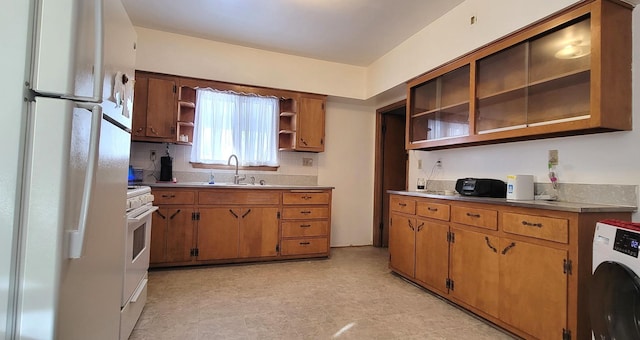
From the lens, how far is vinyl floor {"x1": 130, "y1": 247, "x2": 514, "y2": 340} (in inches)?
81.0

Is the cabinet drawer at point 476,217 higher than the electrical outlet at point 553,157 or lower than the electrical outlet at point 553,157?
lower

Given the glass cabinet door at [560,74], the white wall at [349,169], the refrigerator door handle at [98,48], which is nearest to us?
the refrigerator door handle at [98,48]

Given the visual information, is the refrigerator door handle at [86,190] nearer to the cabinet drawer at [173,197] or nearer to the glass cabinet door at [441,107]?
the cabinet drawer at [173,197]

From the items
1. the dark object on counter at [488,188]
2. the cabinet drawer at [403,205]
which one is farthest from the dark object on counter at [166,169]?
the dark object on counter at [488,188]

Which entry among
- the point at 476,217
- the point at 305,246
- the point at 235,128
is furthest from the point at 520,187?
the point at 235,128

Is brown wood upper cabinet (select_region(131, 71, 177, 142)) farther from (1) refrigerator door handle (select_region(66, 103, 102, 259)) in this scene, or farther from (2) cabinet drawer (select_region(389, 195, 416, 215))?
(1) refrigerator door handle (select_region(66, 103, 102, 259))

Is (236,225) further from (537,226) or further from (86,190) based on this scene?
(537,226)

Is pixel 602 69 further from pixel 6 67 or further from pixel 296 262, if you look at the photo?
pixel 296 262

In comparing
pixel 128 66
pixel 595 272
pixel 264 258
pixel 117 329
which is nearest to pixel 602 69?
pixel 595 272

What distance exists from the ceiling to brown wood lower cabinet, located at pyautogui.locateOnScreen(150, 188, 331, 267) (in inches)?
71.9

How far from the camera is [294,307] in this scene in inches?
96.1

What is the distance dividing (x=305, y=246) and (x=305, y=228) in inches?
8.7

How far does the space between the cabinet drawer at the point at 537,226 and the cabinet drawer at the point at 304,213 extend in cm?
212

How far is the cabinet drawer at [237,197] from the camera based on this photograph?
339 centimetres
